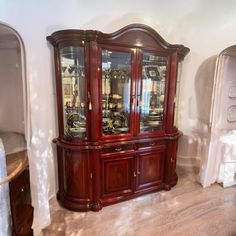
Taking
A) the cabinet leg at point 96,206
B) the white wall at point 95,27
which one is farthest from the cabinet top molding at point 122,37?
the cabinet leg at point 96,206

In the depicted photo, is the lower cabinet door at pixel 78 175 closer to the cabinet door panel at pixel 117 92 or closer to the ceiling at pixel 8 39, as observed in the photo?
the cabinet door panel at pixel 117 92

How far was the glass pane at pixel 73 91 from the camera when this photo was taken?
2.04 metres

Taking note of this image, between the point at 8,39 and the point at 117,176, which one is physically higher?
the point at 8,39

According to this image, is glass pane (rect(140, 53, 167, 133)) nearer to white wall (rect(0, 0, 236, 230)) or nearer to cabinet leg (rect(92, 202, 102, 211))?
white wall (rect(0, 0, 236, 230))

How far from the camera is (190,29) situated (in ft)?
9.81

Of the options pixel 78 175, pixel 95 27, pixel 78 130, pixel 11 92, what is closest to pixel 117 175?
pixel 78 175

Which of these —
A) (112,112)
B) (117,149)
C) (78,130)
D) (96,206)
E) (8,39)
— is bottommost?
(96,206)

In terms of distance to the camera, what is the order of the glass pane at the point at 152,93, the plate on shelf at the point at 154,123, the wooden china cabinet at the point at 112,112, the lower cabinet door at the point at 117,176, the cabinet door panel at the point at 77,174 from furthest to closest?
the plate on shelf at the point at 154,123
the glass pane at the point at 152,93
the lower cabinet door at the point at 117,176
the cabinet door panel at the point at 77,174
the wooden china cabinet at the point at 112,112

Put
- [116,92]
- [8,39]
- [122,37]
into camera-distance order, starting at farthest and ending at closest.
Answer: [116,92]
[122,37]
[8,39]

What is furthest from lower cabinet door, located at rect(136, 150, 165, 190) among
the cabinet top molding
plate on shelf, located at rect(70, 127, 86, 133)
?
the cabinet top molding

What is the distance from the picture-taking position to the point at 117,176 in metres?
2.33

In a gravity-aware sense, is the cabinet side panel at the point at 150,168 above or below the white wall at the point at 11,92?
below

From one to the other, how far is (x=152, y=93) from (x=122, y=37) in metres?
0.80

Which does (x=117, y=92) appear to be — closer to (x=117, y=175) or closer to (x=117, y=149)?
(x=117, y=149)
